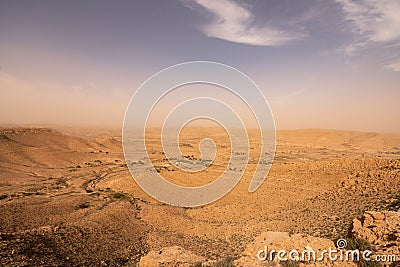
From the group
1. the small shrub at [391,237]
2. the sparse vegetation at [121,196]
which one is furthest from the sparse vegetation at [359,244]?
the sparse vegetation at [121,196]

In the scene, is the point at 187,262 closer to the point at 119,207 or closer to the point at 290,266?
the point at 290,266

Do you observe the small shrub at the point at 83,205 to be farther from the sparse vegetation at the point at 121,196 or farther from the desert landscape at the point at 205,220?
the sparse vegetation at the point at 121,196

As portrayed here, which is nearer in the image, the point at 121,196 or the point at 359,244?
the point at 359,244

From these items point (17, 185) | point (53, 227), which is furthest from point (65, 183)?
point (53, 227)

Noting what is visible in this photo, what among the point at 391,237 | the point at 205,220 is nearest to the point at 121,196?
the point at 205,220

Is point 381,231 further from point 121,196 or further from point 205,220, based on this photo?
point 121,196

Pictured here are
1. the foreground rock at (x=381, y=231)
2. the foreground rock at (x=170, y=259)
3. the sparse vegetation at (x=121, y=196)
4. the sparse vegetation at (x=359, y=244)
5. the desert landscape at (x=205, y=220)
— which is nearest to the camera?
the foreground rock at (x=381, y=231)

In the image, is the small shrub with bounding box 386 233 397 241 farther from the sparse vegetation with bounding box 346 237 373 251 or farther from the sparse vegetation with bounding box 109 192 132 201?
the sparse vegetation with bounding box 109 192 132 201

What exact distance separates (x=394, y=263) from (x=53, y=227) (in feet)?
50.7

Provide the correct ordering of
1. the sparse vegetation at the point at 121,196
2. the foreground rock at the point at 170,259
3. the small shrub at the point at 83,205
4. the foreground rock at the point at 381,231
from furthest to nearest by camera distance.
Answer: the sparse vegetation at the point at 121,196 → the small shrub at the point at 83,205 → the foreground rock at the point at 170,259 → the foreground rock at the point at 381,231

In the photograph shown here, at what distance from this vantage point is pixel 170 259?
26.9 feet

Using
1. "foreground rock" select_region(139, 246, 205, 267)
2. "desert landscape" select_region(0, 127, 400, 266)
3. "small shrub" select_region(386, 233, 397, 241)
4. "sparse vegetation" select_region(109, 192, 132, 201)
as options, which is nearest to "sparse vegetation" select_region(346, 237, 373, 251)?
"desert landscape" select_region(0, 127, 400, 266)

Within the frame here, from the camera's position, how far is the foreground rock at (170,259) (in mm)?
7852

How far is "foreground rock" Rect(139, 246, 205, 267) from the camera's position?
25.8 feet
